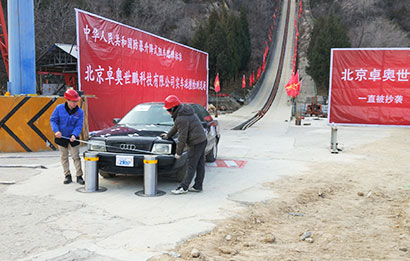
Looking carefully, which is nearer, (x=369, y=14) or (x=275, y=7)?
(x=369, y=14)

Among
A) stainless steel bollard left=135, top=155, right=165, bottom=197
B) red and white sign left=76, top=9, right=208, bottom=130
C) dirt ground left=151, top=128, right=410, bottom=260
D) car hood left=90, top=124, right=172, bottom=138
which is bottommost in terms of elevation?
dirt ground left=151, top=128, right=410, bottom=260

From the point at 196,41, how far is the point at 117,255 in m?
46.1

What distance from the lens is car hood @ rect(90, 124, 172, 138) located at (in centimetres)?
663

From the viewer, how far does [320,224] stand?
196 inches

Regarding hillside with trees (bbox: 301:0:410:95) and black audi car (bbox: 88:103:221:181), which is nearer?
black audi car (bbox: 88:103:221:181)

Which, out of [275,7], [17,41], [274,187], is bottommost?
[274,187]

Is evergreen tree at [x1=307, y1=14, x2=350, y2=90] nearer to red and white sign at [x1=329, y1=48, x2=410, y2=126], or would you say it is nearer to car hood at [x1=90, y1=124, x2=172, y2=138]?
red and white sign at [x1=329, y1=48, x2=410, y2=126]

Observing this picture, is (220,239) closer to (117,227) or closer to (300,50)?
(117,227)

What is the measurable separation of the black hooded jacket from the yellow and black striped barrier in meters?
6.18

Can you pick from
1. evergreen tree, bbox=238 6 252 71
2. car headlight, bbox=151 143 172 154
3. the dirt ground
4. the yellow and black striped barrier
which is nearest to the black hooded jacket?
car headlight, bbox=151 143 172 154

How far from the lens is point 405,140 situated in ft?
49.7

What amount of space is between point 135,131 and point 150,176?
1.22 meters

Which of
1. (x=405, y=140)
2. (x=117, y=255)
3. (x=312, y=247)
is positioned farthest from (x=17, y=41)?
(x=405, y=140)

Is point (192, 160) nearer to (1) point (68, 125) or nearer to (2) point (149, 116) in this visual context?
(2) point (149, 116)
